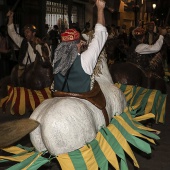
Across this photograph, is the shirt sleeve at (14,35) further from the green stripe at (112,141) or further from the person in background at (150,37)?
the green stripe at (112,141)

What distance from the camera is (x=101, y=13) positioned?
398 cm

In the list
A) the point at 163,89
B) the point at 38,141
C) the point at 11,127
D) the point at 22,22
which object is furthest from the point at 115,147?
the point at 22,22

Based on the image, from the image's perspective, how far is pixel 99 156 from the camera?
11.6 ft

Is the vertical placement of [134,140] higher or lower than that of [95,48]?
lower

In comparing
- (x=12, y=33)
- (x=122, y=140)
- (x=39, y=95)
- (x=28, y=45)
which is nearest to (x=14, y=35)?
(x=12, y=33)

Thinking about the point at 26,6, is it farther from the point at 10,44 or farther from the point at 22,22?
the point at 10,44

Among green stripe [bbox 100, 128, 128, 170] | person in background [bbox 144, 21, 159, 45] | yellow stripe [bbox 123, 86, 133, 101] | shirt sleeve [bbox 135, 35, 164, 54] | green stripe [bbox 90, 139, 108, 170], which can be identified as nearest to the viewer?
green stripe [bbox 90, 139, 108, 170]

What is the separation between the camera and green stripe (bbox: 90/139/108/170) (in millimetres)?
3485

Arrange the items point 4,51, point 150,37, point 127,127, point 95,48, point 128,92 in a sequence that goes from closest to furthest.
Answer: point 95,48 < point 127,127 < point 128,92 < point 150,37 < point 4,51

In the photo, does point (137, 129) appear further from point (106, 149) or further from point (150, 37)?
point (150, 37)

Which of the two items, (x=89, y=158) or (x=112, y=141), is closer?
(x=89, y=158)

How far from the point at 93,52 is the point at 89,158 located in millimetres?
1022


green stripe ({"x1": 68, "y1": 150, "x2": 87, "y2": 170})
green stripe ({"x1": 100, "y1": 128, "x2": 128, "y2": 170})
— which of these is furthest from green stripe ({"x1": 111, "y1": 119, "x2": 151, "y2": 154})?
green stripe ({"x1": 68, "y1": 150, "x2": 87, "y2": 170})

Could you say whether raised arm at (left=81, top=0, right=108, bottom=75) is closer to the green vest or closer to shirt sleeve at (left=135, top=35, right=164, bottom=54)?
the green vest
